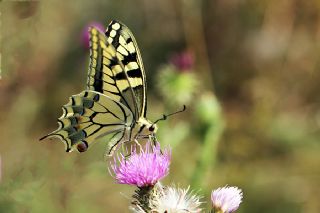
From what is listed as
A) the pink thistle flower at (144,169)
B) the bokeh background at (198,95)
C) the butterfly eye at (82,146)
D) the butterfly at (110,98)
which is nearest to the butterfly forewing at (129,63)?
the butterfly at (110,98)

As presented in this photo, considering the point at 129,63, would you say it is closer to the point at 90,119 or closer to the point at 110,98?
the point at 110,98

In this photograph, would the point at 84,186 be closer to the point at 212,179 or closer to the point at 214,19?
the point at 212,179

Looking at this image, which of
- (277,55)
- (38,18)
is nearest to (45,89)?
(277,55)

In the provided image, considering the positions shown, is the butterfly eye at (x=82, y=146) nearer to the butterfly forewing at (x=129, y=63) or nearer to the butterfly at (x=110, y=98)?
the butterfly at (x=110, y=98)

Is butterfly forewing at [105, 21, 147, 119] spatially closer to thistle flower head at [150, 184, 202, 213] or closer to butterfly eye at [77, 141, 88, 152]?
butterfly eye at [77, 141, 88, 152]

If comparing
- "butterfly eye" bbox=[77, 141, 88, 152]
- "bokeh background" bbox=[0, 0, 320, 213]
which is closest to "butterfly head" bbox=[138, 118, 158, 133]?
"butterfly eye" bbox=[77, 141, 88, 152]
